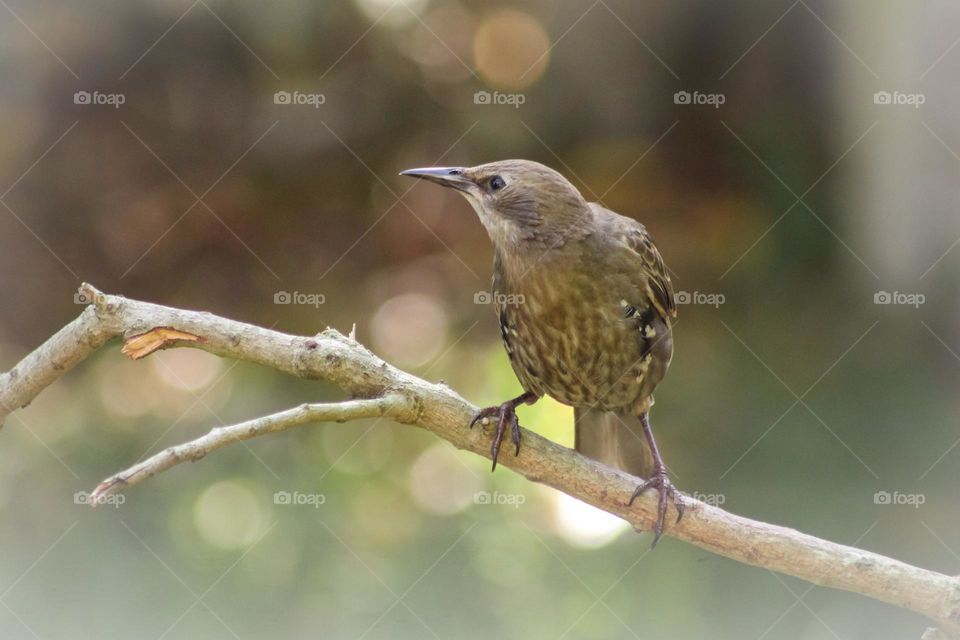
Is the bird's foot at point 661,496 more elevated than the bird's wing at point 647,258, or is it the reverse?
the bird's wing at point 647,258

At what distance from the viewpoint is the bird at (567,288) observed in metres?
3.26

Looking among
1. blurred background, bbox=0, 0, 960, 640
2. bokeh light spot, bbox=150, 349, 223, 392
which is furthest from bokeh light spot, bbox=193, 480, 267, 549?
bokeh light spot, bbox=150, 349, 223, 392

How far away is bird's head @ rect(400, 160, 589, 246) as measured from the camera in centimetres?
329

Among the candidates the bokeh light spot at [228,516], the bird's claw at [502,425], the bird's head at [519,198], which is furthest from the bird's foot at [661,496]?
the bokeh light spot at [228,516]

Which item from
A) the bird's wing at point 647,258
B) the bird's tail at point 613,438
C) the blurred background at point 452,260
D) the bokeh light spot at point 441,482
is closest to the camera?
the bird's wing at point 647,258

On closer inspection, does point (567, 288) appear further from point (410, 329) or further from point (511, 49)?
point (511, 49)

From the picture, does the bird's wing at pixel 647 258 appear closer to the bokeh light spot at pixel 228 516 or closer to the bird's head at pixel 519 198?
the bird's head at pixel 519 198

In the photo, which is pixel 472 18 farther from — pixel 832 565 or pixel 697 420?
pixel 832 565

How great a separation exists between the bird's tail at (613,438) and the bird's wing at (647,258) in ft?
1.39

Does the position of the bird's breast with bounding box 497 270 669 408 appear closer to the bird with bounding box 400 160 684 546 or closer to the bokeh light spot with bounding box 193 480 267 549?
the bird with bounding box 400 160 684 546

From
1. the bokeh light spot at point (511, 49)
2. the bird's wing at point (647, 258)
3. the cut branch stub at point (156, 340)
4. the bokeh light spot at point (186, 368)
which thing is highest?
the bokeh light spot at point (511, 49)

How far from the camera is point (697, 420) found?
179 inches

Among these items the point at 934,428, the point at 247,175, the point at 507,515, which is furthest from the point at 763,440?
the point at 247,175

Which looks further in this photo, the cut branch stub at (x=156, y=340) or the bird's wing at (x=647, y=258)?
the bird's wing at (x=647, y=258)
